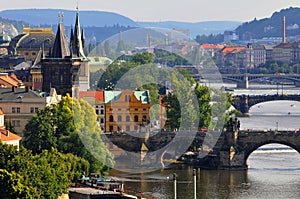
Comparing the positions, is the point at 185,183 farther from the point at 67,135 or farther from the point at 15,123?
the point at 15,123

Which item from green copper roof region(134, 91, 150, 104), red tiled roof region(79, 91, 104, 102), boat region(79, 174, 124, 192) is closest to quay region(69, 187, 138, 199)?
boat region(79, 174, 124, 192)

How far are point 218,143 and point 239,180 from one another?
6.49 metres

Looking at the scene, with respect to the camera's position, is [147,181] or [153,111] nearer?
[147,181]

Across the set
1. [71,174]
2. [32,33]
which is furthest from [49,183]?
[32,33]

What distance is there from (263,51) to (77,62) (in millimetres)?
131656

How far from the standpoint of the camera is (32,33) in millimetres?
94750

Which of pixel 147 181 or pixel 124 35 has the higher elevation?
pixel 124 35

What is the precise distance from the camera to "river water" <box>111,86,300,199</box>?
49938mm

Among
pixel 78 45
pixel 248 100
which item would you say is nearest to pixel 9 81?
pixel 78 45

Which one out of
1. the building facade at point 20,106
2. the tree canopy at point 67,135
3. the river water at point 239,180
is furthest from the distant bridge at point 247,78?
the tree canopy at point 67,135

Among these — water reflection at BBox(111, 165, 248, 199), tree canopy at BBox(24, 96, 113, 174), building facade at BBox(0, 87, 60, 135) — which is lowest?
water reflection at BBox(111, 165, 248, 199)

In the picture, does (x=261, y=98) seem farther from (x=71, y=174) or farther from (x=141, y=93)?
(x=71, y=174)

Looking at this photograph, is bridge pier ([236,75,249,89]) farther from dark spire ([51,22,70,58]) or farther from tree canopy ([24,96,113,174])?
tree canopy ([24,96,113,174])

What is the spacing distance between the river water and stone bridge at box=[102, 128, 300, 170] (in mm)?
782
